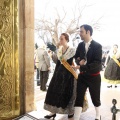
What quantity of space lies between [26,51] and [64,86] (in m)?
0.85

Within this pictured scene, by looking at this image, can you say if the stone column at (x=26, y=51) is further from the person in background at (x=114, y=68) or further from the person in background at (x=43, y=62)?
the person in background at (x=114, y=68)

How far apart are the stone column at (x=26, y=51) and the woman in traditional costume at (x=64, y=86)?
39cm

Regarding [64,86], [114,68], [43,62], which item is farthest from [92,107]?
[114,68]

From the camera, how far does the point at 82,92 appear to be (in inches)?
122

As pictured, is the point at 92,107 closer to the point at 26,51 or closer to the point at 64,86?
the point at 64,86

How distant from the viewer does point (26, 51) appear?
3.44m

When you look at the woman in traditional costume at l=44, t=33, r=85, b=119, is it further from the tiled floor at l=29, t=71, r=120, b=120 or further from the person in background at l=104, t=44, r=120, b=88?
the person in background at l=104, t=44, r=120, b=88

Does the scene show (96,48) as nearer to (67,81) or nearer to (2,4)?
(67,81)

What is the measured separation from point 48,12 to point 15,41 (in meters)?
7.68

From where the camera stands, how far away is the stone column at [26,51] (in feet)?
11.1

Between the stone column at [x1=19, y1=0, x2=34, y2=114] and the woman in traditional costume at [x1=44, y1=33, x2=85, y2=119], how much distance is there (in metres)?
0.39

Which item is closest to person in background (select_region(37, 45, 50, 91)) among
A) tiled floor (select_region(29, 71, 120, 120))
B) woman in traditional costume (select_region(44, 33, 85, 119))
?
tiled floor (select_region(29, 71, 120, 120))

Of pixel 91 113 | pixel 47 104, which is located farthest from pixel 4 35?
pixel 91 113

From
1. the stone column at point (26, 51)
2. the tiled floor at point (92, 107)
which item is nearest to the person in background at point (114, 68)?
the tiled floor at point (92, 107)
